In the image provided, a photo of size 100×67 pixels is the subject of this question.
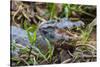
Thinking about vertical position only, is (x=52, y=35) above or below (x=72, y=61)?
above

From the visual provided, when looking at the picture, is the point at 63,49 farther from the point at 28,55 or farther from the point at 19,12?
the point at 19,12

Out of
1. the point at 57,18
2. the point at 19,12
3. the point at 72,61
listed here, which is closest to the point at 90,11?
the point at 57,18
